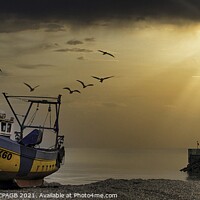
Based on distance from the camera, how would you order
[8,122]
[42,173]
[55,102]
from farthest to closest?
[55,102]
[42,173]
[8,122]

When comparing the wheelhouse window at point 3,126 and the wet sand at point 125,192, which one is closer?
the wet sand at point 125,192

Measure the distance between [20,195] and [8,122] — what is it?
978 centimetres

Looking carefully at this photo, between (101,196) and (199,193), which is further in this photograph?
(199,193)

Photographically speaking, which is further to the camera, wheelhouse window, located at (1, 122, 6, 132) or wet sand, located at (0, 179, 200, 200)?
wheelhouse window, located at (1, 122, 6, 132)

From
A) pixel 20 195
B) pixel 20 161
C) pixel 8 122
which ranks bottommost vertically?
pixel 20 195

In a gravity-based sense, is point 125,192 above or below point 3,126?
below

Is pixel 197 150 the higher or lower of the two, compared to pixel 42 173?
higher

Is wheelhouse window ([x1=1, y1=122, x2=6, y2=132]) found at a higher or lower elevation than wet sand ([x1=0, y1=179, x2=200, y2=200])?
higher

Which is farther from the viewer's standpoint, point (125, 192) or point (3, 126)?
point (3, 126)

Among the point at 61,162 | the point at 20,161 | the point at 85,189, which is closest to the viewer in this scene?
the point at 85,189

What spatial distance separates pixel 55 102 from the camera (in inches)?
1770

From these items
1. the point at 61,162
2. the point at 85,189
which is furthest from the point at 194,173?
the point at 85,189

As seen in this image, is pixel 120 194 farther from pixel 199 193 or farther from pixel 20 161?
pixel 20 161

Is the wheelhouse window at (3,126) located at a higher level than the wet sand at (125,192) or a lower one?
higher
